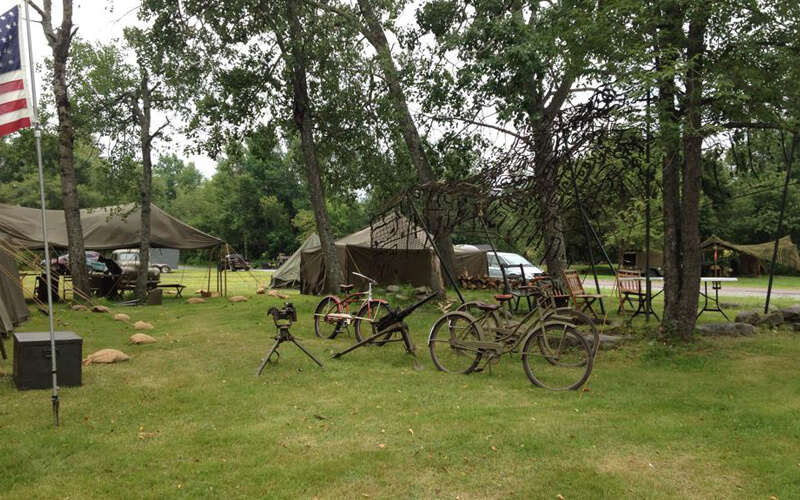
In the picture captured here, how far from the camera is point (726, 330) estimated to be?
862 centimetres

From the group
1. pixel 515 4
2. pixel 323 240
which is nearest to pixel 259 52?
pixel 323 240

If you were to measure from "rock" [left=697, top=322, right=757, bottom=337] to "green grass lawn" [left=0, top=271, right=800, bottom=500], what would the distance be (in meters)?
1.07

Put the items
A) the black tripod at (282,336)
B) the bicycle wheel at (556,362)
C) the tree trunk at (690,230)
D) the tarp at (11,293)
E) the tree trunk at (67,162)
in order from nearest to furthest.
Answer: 1. the bicycle wheel at (556,362)
2. the black tripod at (282,336)
3. the tree trunk at (690,230)
4. the tarp at (11,293)
5. the tree trunk at (67,162)

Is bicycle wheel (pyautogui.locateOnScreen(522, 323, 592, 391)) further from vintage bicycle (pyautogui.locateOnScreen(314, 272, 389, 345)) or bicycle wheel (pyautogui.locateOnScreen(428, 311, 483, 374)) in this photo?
vintage bicycle (pyautogui.locateOnScreen(314, 272, 389, 345))

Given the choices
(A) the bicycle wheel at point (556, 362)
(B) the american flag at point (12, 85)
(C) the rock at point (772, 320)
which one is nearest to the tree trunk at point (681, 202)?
(A) the bicycle wheel at point (556, 362)

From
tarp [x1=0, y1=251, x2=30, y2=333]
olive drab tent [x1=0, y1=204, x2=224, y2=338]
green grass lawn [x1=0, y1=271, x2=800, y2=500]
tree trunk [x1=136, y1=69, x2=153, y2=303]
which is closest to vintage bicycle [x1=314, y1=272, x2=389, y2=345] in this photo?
green grass lawn [x1=0, y1=271, x2=800, y2=500]

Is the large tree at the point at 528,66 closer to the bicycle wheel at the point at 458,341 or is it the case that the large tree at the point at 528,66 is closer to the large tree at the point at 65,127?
the bicycle wheel at the point at 458,341

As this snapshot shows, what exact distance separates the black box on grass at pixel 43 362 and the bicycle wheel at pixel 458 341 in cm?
368

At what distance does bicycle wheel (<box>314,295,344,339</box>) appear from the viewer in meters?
9.12

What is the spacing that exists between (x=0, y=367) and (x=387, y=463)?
5.22 meters

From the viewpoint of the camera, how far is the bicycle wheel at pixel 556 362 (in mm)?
5809

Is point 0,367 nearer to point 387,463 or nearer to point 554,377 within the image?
point 387,463

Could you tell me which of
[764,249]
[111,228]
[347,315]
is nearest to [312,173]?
→ [347,315]

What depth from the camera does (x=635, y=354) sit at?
24.5 ft
